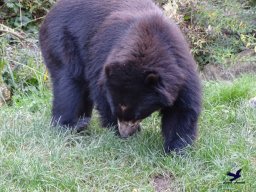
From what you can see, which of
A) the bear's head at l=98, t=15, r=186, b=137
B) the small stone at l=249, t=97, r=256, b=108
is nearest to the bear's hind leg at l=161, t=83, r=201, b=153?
the bear's head at l=98, t=15, r=186, b=137

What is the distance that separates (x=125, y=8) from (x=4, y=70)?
272 centimetres

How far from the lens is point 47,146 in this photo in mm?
4754

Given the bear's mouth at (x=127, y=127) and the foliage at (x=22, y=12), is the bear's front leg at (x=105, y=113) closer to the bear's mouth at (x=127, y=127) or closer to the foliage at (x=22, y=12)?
the bear's mouth at (x=127, y=127)

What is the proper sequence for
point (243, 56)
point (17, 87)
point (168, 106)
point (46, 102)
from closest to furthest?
point (168, 106)
point (46, 102)
point (17, 87)
point (243, 56)

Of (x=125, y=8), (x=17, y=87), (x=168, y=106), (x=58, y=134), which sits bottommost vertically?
(x=17, y=87)

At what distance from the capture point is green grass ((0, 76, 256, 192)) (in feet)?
14.0

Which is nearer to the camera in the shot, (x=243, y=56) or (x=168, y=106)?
(x=168, y=106)

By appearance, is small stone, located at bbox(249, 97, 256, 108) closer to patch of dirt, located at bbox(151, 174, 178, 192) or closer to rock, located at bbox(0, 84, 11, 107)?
patch of dirt, located at bbox(151, 174, 178, 192)

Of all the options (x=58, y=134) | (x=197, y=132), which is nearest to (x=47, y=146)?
(x=58, y=134)

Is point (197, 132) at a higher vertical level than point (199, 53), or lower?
higher

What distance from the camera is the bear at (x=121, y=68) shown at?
4.37m

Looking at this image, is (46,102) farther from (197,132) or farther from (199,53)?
(199,53)

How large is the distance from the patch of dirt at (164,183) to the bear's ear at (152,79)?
0.75m

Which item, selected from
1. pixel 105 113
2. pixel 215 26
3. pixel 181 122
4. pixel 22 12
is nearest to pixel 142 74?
pixel 181 122
